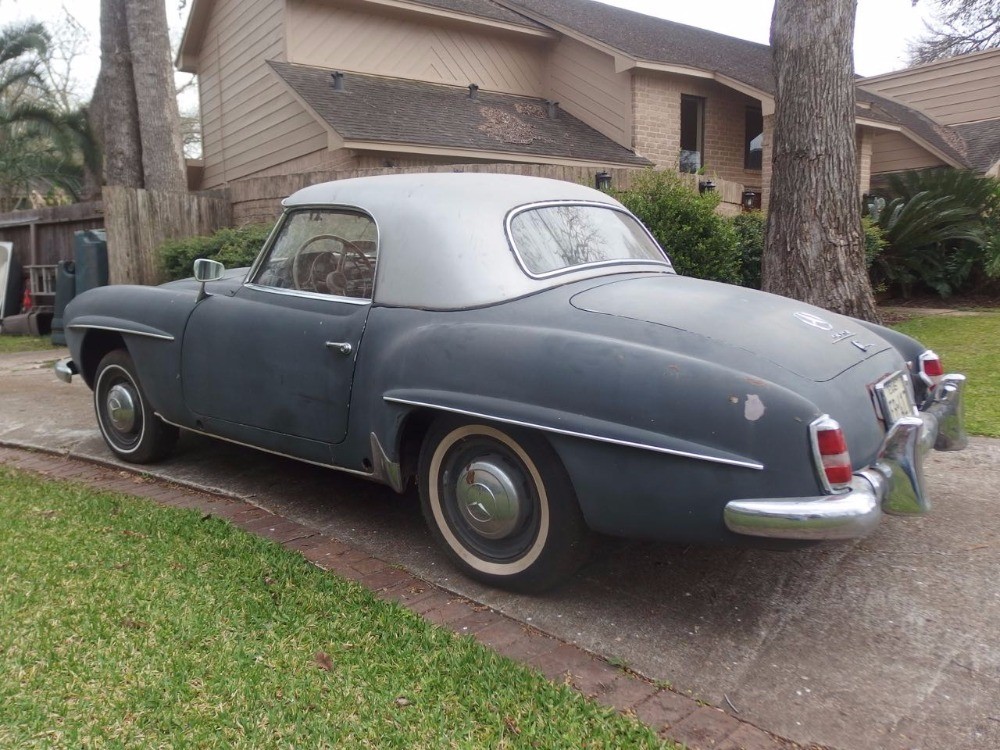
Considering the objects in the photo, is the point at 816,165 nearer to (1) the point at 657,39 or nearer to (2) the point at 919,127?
(1) the point at 657,39

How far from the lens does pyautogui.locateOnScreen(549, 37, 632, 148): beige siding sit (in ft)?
52.1

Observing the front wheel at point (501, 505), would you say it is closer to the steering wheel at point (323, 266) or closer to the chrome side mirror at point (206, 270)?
the steering wheel at point (323, 266)

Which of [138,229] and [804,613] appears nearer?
[804,613]

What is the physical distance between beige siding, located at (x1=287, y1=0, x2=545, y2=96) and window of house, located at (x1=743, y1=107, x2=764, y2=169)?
462 centimetres

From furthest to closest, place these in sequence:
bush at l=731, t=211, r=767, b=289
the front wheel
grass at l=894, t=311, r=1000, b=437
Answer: bush at l=731, t=211, r=767, b=289
grass at l=894, t=311, r=1000, b=437
the front wheel

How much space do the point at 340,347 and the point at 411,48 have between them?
43.2 feet

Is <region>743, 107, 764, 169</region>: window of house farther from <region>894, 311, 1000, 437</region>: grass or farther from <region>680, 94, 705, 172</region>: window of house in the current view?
<region>894, 311, 1000, 437</region>: grass

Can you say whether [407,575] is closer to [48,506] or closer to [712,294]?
[712,294]

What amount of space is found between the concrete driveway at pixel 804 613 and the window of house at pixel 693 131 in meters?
13.8

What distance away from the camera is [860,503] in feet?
8.44

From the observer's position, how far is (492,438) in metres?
3.19

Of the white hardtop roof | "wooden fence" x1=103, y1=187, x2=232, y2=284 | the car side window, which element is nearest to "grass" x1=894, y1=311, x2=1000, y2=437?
the white hardtop roof

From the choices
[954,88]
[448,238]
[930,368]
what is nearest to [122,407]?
[448,238]

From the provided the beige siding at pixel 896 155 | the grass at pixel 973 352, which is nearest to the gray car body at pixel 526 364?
the grass at pixel 973 352
